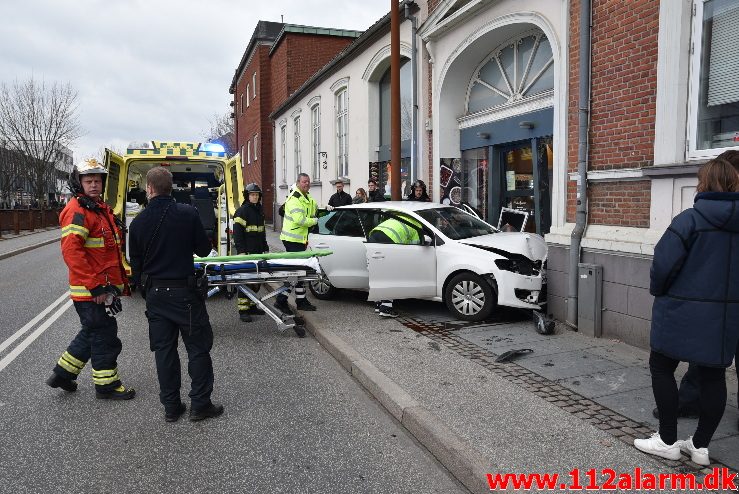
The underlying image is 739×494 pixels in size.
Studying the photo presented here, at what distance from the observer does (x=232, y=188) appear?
988cm

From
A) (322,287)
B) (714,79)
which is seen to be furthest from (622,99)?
(322,287)

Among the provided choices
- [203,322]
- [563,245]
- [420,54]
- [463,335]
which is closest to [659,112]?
[563,245]

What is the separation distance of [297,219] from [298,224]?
0.25 ft

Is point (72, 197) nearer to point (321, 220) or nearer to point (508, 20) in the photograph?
point (321, 220)

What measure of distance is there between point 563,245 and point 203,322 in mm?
4478

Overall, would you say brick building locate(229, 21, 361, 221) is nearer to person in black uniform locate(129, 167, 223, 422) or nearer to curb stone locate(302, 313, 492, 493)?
curb stone locate(302, 313, 492, 493)

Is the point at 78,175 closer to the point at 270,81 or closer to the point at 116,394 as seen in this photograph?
the point at 116,394

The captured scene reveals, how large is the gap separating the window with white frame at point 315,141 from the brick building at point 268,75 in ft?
14.6

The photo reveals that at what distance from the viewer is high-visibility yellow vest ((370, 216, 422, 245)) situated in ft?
24.4

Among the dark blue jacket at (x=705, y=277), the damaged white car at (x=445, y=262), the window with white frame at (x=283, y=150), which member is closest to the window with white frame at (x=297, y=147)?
the window with white frame at (x=283, y=150)

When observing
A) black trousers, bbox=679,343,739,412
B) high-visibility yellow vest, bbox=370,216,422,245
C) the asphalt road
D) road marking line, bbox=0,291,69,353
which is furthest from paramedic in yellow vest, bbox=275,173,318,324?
black trousers, bbox=679,343,739,412

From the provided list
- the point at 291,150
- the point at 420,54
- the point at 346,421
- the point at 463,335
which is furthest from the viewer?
the point at 291,150

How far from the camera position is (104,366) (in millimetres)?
4754

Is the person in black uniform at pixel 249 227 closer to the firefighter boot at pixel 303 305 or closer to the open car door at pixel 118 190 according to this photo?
the firefighter boot at pixel 303 305
